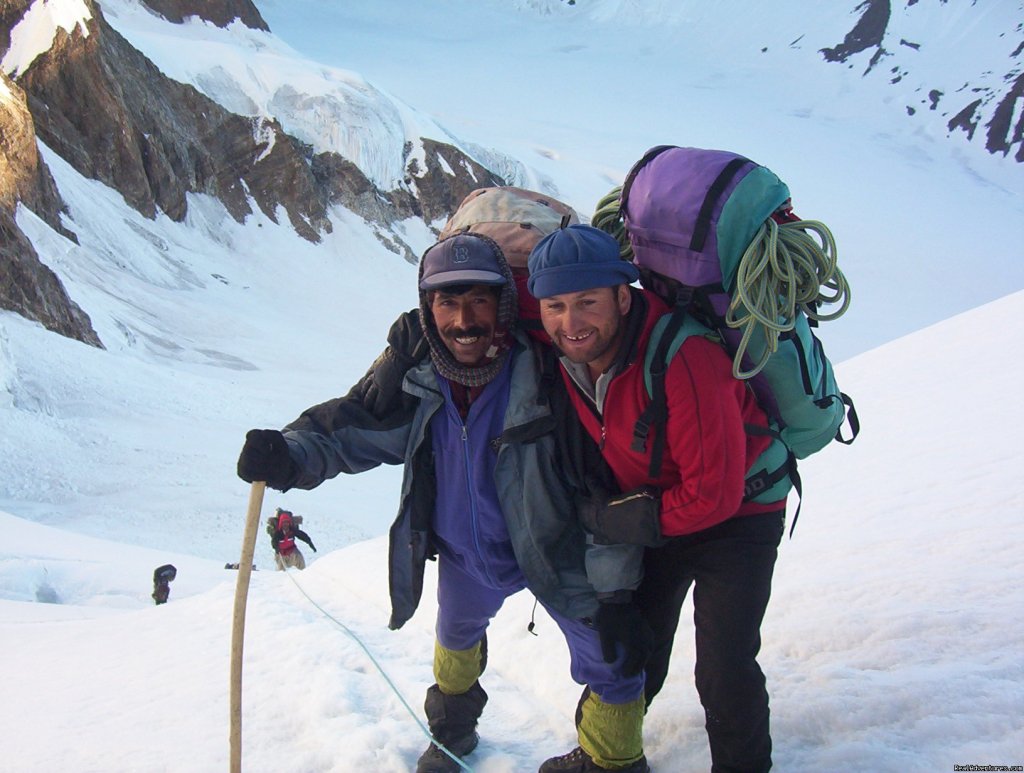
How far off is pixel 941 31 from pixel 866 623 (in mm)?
84386

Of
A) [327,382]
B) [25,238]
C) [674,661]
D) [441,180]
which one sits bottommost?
[674,661]

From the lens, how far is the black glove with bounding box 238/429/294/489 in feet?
6.72

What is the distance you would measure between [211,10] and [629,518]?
47.4 meters

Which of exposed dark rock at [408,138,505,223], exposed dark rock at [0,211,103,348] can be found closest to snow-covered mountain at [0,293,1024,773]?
exposed dark rock at [0,211,103,348]

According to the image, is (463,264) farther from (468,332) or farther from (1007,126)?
(1007,126)

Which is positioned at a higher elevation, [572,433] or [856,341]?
[856,341]

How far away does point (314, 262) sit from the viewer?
106 feet

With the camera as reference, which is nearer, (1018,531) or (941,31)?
(1018,531)

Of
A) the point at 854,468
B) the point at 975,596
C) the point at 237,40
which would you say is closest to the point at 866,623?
the point at 975,596

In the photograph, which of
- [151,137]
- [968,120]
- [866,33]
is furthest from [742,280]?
[866,33]

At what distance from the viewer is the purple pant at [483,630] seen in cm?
212

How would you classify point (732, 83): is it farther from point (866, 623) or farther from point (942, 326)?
point (866, 623)

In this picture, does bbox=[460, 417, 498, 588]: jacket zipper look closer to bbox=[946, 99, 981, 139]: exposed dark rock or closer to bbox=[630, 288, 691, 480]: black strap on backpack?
bbox=[630, 288, 691, 480]: black strap on backpack

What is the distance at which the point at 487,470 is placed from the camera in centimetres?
211
